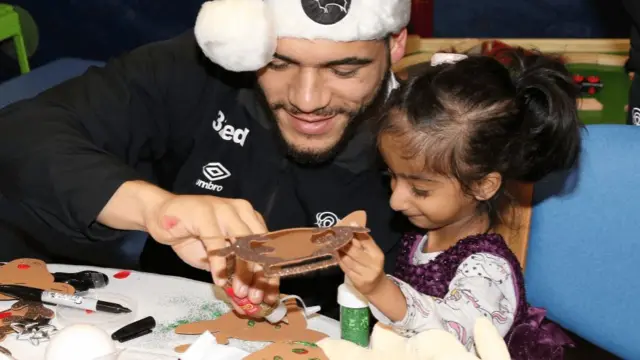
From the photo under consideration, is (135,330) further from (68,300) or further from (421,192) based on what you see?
(421,192)

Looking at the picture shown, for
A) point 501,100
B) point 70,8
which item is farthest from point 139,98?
point 70,8

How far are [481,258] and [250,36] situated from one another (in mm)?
474

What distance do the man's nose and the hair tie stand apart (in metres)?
0.18

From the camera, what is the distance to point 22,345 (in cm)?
113

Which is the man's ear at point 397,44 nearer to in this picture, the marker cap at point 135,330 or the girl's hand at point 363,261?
the girl's hand at point 363,261

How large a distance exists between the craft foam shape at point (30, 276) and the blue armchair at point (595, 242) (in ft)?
2.35

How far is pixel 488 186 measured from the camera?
4.45 ft

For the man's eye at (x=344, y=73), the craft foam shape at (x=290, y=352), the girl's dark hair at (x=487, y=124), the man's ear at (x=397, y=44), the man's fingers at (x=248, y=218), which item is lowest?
the craft foam shape at (x=290, y=352)

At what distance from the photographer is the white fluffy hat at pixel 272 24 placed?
1.32m

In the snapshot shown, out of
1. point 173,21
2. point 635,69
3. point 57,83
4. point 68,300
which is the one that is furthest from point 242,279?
point 173,21

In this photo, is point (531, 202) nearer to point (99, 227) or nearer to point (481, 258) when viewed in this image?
point (481, 258)

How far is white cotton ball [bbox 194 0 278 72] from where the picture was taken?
1.32 meters

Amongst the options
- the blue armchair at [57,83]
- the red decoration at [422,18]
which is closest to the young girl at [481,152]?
the blue armchair at [57,83]

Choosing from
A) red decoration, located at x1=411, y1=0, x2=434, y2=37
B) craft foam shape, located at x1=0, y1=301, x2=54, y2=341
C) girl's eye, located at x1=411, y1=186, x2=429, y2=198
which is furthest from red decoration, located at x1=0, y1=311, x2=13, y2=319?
red decoration, located at x1=411, y1=0, x2=434, y2=37
